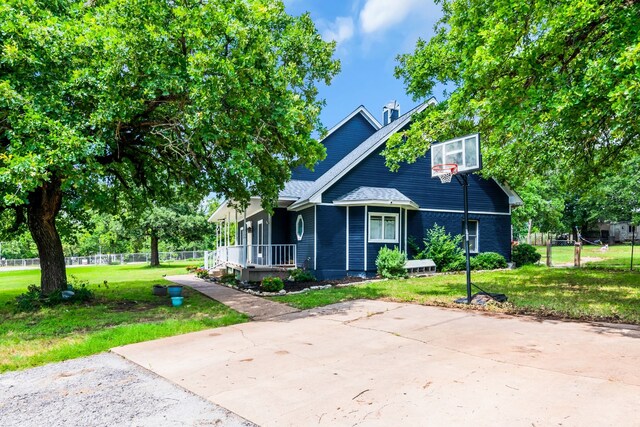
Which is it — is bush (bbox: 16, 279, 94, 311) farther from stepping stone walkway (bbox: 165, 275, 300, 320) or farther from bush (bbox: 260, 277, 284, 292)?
bush (bbox: 260, 277, 284, 292)

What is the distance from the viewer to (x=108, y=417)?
3.57 metres

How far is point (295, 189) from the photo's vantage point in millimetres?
17688

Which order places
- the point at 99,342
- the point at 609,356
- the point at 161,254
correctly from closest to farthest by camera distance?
the point at 609,356, the point at 99,342, the point at 161,254

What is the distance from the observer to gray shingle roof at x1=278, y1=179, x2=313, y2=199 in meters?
16.7

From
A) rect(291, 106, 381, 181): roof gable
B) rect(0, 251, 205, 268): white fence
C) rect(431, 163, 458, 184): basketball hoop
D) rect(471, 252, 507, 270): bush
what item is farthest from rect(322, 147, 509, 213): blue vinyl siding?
rect(0, 251, 205, 268): white fence

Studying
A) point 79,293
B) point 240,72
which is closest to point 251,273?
point 79,293

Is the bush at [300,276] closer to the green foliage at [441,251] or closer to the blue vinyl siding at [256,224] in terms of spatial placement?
the blue vinyl siding at [256,224]

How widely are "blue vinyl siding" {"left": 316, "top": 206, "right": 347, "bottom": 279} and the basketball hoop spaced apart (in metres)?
6.24

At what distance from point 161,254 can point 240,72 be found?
43620 mm

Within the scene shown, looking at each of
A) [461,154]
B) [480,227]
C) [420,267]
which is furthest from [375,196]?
[461,154]

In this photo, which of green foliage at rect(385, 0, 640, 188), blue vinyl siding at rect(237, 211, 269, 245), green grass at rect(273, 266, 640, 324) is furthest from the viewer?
blue vinyl siding at rect(237, 211, 269, 245)

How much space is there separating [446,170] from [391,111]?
46.2 feet

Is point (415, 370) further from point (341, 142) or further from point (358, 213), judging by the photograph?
point (341, 142)

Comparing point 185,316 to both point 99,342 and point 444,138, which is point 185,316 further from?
point 444,138
